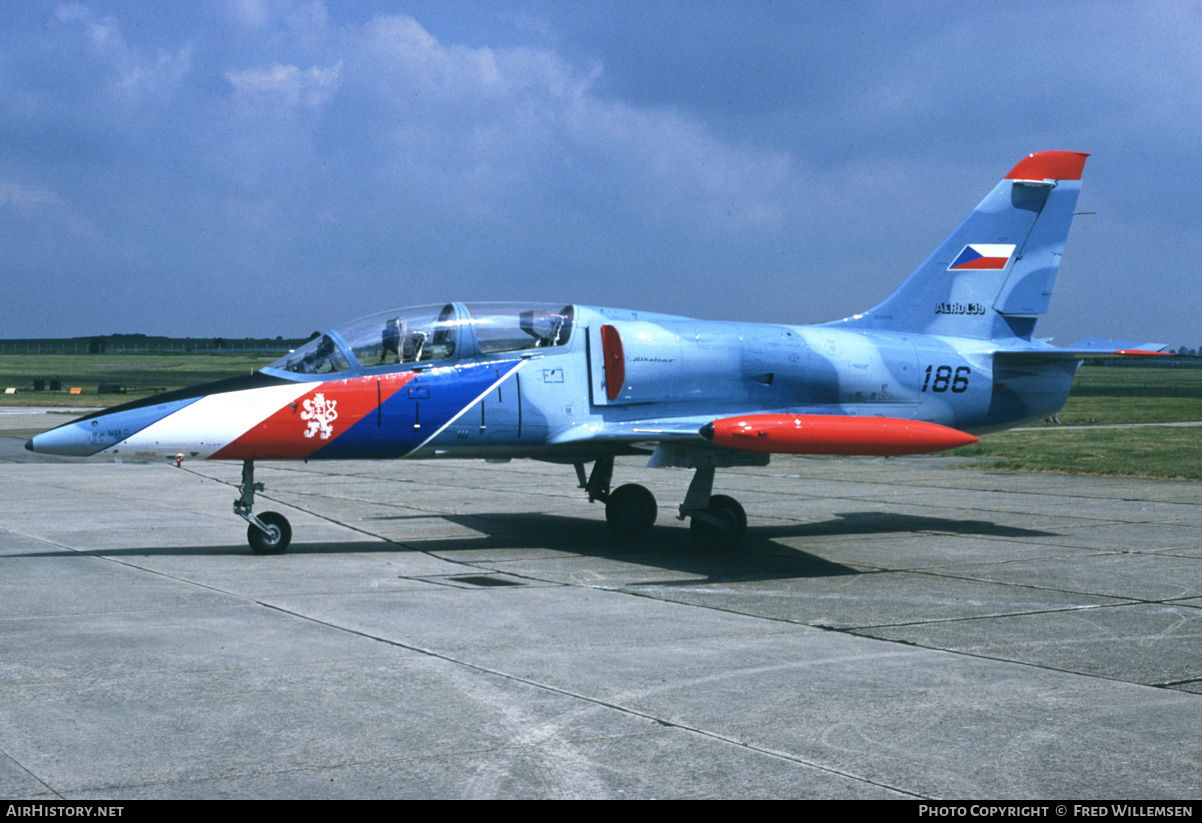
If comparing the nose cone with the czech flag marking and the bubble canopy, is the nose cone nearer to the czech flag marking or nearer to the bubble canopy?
the bubble canopy

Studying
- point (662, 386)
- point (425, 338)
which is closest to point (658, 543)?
point (662, 386)

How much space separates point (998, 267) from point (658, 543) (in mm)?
6584

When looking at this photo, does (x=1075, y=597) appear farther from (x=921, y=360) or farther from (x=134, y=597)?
(x=134, y=597)

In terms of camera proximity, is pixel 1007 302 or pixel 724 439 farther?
pixel 1007 302

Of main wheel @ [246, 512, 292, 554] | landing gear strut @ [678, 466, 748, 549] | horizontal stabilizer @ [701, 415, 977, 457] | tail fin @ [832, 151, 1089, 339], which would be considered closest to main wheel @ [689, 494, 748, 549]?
landing gear strut @ [678, 466, 748, 549]

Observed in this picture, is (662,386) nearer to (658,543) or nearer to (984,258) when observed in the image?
(658,543)

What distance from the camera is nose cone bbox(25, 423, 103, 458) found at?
461 inches

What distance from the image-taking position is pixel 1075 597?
34.4 ft

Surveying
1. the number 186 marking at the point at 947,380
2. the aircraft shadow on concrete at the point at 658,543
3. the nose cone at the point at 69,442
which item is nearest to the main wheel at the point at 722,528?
the aircraft shadow on concrete at the point at 658,543

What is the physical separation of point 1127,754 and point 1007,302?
38.2 ft

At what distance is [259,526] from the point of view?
1289 cm

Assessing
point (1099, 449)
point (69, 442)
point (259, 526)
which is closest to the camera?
point (69, 442)
